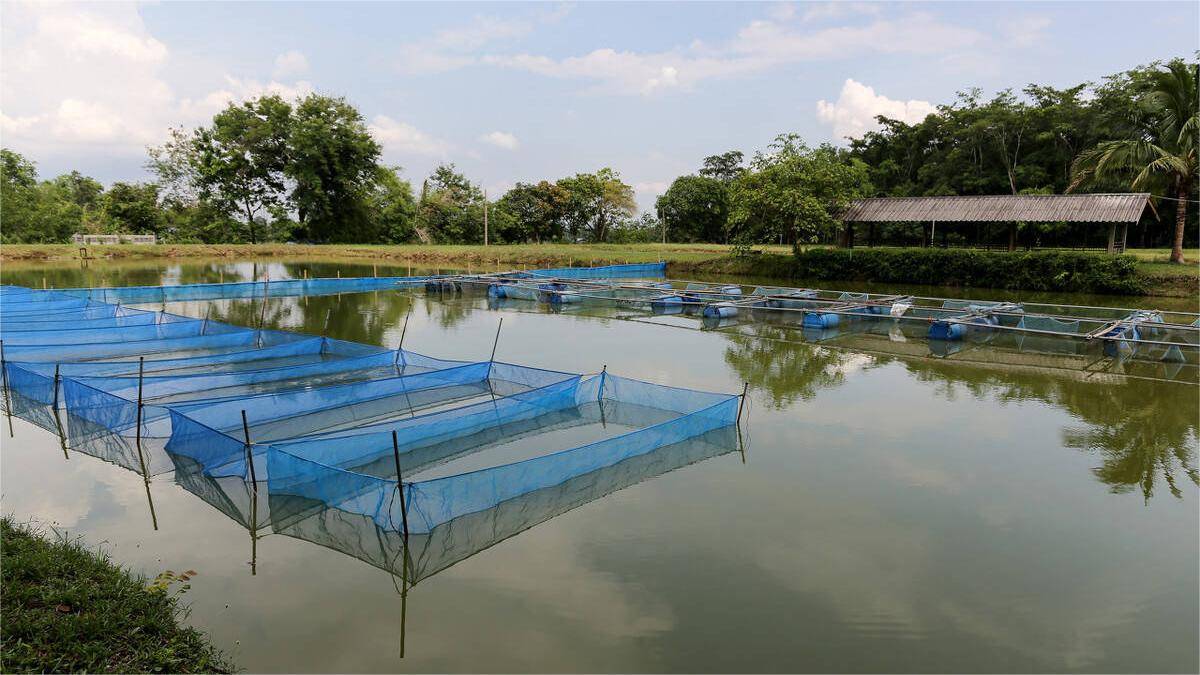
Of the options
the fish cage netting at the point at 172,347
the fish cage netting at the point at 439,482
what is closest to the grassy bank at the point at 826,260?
the fish cage netting at the point at 439,482

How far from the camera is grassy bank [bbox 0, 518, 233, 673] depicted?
4277 millimetres

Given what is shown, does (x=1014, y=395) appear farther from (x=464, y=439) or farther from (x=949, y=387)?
(x=464, y=439)

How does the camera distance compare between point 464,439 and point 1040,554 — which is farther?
point 464,439

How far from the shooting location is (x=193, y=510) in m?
6.91

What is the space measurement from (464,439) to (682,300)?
43.1 ft

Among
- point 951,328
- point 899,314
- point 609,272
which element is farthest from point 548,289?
point 951,328

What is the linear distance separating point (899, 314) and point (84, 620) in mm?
18207

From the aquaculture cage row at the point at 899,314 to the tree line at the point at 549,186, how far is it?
11.1 m

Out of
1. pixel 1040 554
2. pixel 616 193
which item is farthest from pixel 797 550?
pixel 616 193

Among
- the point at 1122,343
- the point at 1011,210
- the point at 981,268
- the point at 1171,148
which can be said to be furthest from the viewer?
the point at 1011,210

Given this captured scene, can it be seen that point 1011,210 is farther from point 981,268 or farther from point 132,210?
point 132,210

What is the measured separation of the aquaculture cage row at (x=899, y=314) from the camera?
15562 mm

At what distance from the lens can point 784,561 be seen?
20.0ft

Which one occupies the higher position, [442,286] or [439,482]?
[442,286]
